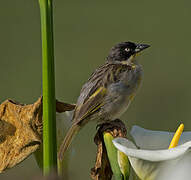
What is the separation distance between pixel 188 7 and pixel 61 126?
3.97m

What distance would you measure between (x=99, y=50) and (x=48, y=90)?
3371 millimetres

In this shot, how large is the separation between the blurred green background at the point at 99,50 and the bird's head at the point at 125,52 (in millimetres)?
946

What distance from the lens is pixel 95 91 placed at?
1.98 m

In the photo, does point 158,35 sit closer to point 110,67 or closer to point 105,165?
point 110,67

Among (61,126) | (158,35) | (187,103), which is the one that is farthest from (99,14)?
(61,126)

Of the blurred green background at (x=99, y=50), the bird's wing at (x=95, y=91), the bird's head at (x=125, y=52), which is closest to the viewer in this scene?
the bird's wing at (x=95, y=91)

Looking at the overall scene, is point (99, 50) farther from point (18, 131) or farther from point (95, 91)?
point (18, 131)

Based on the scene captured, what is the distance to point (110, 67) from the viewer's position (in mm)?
2146

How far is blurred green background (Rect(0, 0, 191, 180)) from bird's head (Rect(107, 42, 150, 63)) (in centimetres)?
95

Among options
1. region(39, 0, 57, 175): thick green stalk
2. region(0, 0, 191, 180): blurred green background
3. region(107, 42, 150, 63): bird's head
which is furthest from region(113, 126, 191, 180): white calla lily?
region(0, 0, 191, 180): blurred green background

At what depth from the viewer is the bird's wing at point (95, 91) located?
191 cm

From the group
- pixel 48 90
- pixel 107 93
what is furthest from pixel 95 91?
pixel 48 90

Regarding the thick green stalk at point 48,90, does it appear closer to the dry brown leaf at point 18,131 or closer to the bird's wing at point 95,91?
the dry brown leaf at point 18,131

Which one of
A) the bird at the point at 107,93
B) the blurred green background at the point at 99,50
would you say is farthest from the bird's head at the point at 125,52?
the blurred green background at the point at 99,50
